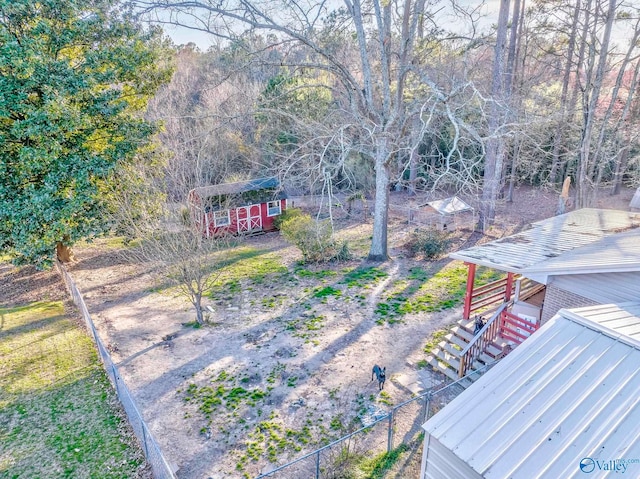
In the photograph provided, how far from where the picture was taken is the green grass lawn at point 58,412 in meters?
6.93

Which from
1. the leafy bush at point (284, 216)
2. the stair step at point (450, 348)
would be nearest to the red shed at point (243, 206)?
the leafy bush at point (284, 216)

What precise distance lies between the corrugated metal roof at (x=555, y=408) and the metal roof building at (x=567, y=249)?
185 centimetres

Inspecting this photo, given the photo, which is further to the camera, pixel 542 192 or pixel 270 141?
pixel 542 192

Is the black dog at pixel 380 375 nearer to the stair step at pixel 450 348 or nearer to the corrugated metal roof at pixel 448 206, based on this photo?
the stair step at pixel 450 348

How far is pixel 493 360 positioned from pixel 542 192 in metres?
24.7

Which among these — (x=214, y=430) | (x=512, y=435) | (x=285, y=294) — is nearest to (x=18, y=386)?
(x=214, y=430)

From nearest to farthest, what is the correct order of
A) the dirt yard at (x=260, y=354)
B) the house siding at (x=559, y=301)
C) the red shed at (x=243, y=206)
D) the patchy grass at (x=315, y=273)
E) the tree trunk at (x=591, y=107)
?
the dirt yard at (x=260, y=354), the house siding at (x=559, y=301), the patchy grass at (x=315, y=273), the tree trunk at (x=591, y=107), the red shed at (x=243, y=206)

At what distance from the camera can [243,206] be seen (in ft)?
71.5

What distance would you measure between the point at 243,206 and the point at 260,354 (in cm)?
1274

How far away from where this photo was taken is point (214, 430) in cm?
772

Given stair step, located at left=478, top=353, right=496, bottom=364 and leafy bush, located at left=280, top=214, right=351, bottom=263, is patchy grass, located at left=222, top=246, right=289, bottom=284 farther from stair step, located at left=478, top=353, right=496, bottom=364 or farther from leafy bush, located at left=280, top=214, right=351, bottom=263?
stair step, located at left=478, top=353, right=496, bottom=364

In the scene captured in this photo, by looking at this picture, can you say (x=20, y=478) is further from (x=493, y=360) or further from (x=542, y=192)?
(x=542, y=192)

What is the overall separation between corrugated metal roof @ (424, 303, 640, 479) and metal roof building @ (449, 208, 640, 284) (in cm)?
185

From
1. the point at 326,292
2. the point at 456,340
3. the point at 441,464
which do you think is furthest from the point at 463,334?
the point at 326,292
